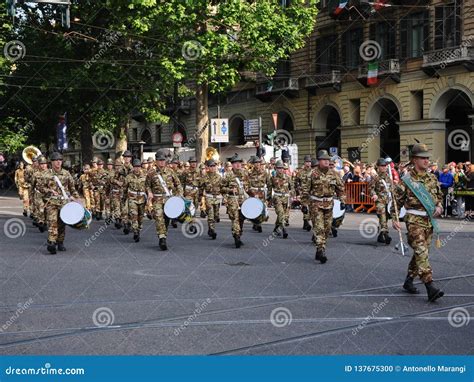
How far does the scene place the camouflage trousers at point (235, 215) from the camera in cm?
1587

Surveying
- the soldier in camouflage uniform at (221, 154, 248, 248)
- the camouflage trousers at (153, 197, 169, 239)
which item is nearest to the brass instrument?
the soldier in camouflage uniform at (221, 154, 248, 248)

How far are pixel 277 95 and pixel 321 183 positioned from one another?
120 ft

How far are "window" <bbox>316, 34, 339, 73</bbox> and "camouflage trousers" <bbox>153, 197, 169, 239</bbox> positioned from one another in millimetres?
30851

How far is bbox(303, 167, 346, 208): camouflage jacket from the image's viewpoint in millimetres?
13302

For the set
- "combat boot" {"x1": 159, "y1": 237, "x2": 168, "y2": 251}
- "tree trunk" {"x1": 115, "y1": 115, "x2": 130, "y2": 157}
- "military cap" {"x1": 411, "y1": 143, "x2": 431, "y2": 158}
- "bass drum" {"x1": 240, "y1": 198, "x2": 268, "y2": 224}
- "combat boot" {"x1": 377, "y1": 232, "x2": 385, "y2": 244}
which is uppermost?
"tree trunk" {"x1": 115, "y1": 115, "x2": 130, "y2": 157}

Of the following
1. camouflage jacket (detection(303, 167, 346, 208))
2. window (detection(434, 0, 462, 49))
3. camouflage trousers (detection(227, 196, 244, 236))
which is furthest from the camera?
window (detection(434, 0, 462, 49))

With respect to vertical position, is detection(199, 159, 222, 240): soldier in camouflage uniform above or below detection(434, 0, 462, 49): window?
below

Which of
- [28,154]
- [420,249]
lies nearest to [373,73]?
[28,154]

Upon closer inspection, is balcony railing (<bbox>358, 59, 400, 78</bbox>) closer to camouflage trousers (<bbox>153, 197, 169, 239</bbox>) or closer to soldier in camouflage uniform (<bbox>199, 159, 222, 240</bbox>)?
soldier in camouflage uniform (<bbox>199, 159, 222, 240</bbox>)

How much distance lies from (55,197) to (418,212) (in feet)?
25.4

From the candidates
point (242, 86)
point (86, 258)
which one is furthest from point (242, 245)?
point (242, 86)

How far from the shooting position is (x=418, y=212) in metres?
9.80

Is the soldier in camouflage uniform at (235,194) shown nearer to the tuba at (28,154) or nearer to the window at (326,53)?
the tuba at (28,154)

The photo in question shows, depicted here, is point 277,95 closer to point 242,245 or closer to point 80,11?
point 80,11
